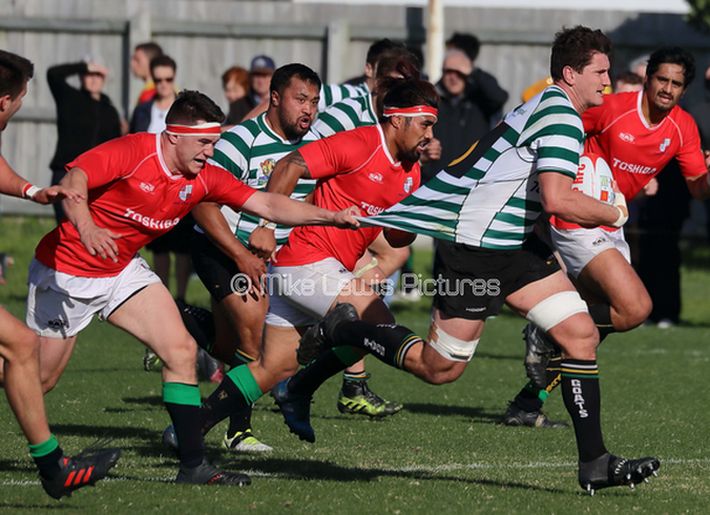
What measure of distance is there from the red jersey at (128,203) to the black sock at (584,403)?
1.99m

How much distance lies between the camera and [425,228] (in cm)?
752

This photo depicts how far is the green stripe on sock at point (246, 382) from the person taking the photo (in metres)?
8.09

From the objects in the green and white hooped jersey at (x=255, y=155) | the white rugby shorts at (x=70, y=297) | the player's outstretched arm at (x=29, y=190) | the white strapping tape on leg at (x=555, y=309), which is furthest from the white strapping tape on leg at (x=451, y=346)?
the player's outstretched arm at (x=29, y=190)

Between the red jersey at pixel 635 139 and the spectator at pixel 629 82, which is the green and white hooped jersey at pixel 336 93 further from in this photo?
the spectator at pixel 629 82

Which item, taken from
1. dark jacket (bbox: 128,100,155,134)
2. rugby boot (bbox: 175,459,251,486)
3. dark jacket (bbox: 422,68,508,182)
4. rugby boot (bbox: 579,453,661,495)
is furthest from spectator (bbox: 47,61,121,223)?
rugby boot (bbox: 579,453,661,495)

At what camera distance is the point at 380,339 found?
7.62m

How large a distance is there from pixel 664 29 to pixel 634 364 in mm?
8117

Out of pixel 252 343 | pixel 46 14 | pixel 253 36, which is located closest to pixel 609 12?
pixel 253 36

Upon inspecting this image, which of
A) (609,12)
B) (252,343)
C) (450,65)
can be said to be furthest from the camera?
(609,12)

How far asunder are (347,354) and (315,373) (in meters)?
0.32

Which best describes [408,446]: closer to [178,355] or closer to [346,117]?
[178,355]

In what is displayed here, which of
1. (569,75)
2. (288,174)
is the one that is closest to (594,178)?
(569,75)

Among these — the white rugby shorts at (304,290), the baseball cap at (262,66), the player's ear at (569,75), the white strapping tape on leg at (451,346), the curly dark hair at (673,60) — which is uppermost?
the curly dark hair at (673,60)

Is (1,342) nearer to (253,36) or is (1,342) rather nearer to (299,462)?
(299,462)
